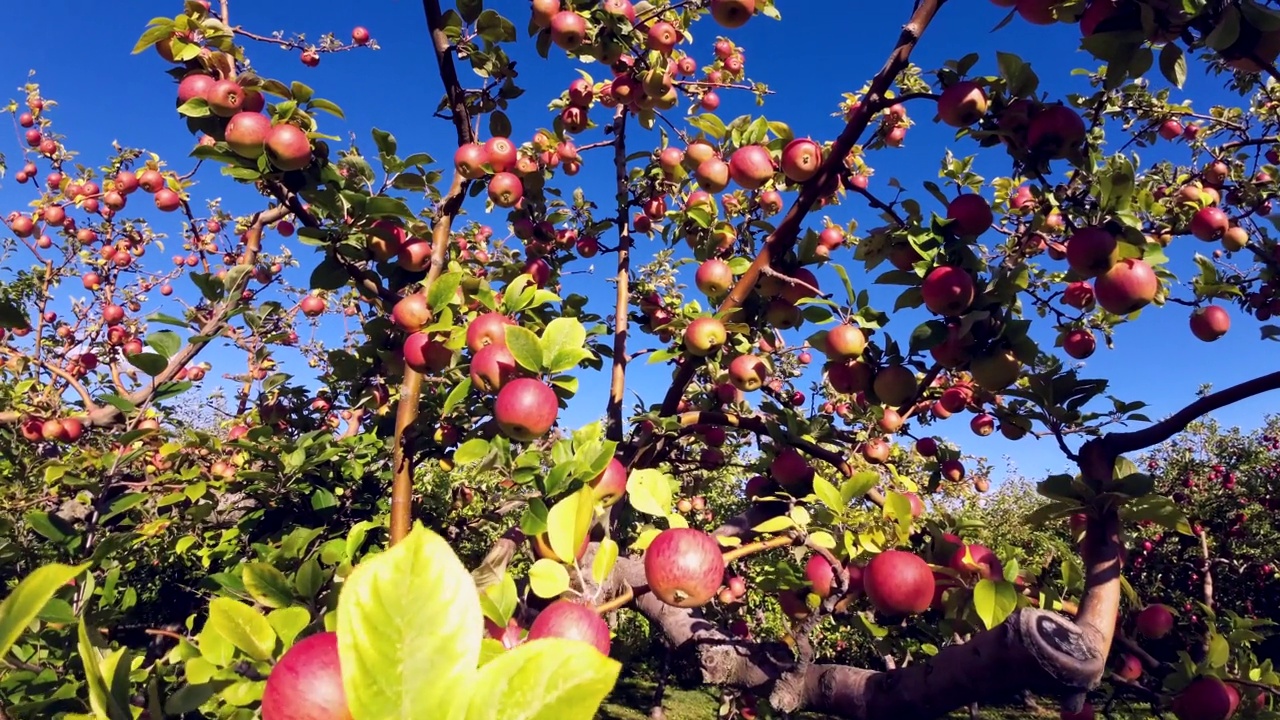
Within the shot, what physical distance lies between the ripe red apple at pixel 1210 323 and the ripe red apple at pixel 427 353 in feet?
13.4

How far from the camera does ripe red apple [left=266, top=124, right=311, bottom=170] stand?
188 cm

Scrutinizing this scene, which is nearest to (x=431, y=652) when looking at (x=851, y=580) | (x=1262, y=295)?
(x=851, y=580)

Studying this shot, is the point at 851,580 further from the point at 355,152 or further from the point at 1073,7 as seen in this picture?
the point at 355,152

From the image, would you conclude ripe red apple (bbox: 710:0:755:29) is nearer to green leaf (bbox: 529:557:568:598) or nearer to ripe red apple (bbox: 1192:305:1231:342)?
green leaf (bbox: 529:557:568:598)

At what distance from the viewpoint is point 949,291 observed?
175cm

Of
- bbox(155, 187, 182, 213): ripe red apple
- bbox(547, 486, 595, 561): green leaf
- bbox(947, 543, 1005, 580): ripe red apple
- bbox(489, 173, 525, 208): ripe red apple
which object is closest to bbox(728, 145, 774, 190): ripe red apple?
bbox(489, 173, 525, 208): ripe red apple

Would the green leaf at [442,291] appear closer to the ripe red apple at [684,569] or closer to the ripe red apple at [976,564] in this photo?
the ripe red apple at [684,569]

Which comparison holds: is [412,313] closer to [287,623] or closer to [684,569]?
[287,623]

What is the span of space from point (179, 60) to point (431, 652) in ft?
7.87

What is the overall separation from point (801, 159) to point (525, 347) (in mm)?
1205

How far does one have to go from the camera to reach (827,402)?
4.83 m

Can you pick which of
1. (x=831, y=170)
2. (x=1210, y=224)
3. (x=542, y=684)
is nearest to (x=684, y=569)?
(x=542, y=684)

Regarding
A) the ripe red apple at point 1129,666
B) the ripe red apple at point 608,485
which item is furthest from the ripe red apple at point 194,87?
the ripe red apple at point 1129,666

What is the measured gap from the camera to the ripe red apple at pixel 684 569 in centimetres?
144
